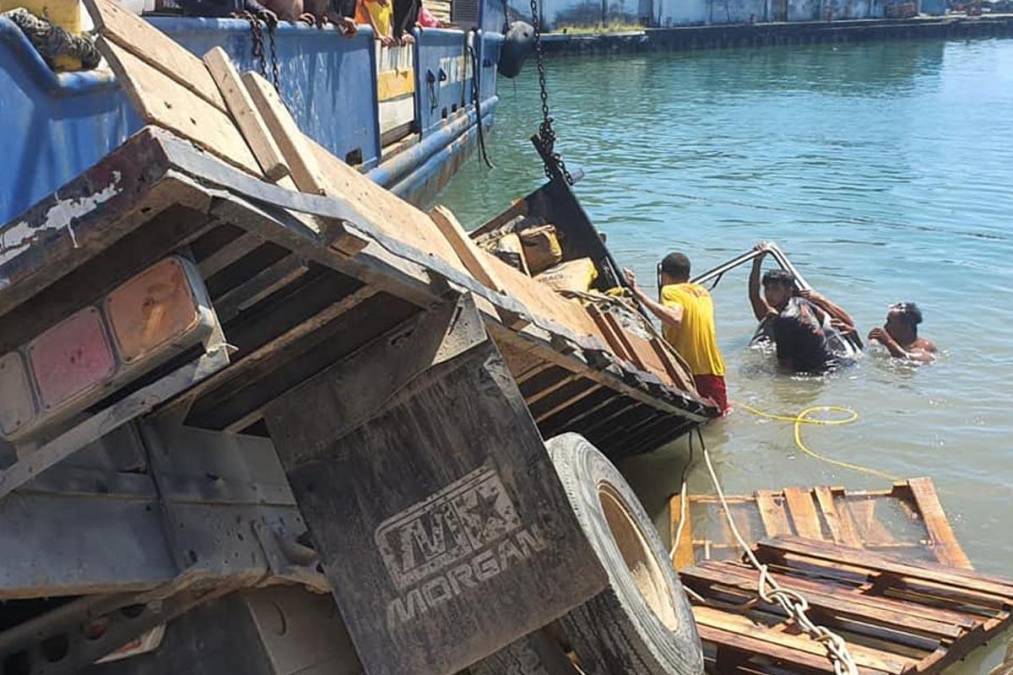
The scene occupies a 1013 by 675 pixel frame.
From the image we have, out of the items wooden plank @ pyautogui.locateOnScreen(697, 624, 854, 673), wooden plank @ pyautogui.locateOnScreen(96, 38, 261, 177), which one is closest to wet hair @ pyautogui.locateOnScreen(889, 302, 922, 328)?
wooden plank @ pyautogui.locateOnScreen(697, 624, 854, 673)

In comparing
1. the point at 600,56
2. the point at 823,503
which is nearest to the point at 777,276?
the point at 823,503

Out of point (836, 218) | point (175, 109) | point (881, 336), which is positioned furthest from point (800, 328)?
point (836, 218)

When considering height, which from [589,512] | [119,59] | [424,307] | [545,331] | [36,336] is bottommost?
[589,512]

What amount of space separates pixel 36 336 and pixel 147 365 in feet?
1.07

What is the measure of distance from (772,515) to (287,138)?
4.44 metres

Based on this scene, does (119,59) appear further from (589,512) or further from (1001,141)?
(1001,141)

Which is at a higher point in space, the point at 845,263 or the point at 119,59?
the point at 119,59

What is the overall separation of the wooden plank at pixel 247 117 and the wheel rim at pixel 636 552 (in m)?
2.14

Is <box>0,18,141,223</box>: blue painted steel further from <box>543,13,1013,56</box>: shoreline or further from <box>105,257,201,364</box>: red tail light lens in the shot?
<box>543,13,1013,56</box>: shoreline

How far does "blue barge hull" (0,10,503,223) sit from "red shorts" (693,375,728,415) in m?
4.13

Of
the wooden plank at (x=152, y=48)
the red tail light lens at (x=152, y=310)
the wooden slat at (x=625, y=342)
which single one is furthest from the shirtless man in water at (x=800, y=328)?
the red tail light lens at (x=152, y=310)

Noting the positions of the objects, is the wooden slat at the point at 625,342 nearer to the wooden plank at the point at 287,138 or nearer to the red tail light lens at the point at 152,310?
the wooden plank at the point at 287,138

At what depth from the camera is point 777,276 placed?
9.63 meters

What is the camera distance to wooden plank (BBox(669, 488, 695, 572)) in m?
5.96
